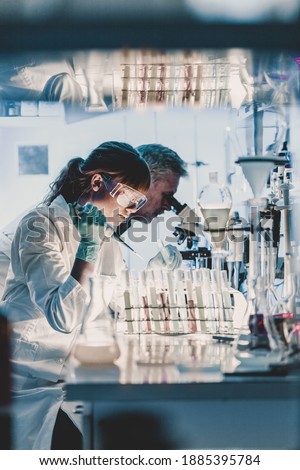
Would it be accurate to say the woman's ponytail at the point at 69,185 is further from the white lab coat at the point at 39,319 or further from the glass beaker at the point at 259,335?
the glass beaker at the point at 259,335

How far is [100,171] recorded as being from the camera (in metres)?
3.77

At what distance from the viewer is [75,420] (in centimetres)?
328

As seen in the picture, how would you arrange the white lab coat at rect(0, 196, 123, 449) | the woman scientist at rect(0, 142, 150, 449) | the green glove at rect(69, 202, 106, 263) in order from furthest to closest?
the white lab coat at rect(0, 196, 123, 449) < the woman scientist at rect(0, 142, 150, 449) < the green glove at rect(69, 202, 106, 263)

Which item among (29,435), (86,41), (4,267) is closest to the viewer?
(86,41)

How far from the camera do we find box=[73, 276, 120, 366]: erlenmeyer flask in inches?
68.2

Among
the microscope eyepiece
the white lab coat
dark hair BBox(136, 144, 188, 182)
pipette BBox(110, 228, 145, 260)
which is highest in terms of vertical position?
dark hair BBox(136, 144, 188, 182)

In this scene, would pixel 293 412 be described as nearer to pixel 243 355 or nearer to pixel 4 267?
pixel 243 355

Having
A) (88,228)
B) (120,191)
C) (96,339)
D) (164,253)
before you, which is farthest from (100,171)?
(96,339)

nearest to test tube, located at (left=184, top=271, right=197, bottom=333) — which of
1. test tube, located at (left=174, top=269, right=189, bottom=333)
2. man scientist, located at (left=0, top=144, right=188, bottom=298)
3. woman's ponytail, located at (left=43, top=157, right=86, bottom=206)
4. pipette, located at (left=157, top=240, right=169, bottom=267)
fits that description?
test tube, located at (left=174, top=269, right=189, bottom=333)

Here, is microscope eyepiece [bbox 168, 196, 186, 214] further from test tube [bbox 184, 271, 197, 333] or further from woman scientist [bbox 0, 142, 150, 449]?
test tube [bbox 184, 271, 197, 333]

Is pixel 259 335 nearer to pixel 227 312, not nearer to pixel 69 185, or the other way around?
pixel 227 312

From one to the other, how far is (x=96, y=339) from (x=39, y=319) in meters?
1.70

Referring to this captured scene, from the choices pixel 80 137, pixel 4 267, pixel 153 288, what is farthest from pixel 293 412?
pixel 80 137

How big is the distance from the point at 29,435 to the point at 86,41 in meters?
2.01
